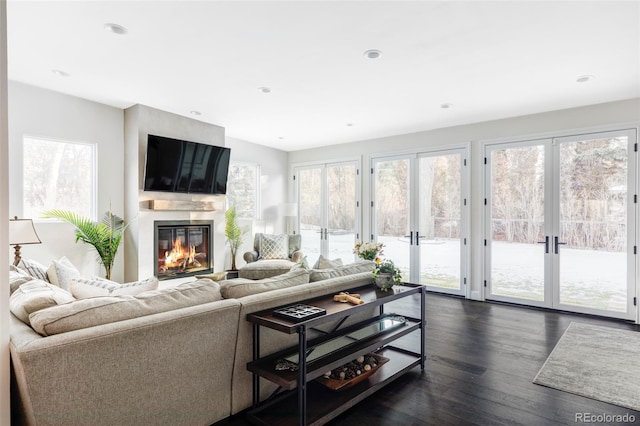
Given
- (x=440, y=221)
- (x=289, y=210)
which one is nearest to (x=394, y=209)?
(x=440, y=221)

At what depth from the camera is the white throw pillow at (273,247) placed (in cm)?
641

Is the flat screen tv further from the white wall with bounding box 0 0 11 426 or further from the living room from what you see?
the white wall with bounding box 0 0 11 426

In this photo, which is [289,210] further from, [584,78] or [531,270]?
[584,78]

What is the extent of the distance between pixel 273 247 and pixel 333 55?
153 inches

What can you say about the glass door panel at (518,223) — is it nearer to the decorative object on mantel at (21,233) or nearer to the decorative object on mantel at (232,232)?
the decorative object on mantel at (232,232)

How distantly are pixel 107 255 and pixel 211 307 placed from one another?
3.40 metres

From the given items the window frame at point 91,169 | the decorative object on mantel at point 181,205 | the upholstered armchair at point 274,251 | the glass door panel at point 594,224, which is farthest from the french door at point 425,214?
the window frame at point 91,169

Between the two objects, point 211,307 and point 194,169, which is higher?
point 194,169

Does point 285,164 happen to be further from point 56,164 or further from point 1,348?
point 1,348

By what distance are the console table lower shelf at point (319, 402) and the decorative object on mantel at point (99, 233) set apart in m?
3.41

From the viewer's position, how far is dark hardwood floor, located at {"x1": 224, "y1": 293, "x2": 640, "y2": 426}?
7.48 ft

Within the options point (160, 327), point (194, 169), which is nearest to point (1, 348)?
point (160, 327)

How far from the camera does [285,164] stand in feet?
25.7

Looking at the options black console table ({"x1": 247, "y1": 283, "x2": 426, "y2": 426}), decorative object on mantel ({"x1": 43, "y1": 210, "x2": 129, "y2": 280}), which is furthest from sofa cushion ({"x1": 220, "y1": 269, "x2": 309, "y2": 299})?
decorative object on mantel ({"x1": 43, "y1": 210, "x2": 129, "y2": 280})
